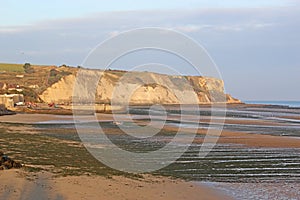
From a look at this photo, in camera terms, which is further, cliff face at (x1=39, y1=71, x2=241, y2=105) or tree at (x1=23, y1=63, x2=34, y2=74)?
tree at (x1=23, y1=63, x2=34, y2=74)

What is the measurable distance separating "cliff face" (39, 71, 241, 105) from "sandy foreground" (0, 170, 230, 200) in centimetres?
7604

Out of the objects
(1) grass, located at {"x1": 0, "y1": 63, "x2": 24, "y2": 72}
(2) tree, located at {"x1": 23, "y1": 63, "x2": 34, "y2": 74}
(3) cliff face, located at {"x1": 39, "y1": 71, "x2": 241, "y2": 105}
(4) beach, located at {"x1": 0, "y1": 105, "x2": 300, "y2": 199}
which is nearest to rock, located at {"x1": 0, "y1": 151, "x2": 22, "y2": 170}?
(4) beach, located at {"x1": 0, "y1": 105, "x2": 300, "y2": 199}

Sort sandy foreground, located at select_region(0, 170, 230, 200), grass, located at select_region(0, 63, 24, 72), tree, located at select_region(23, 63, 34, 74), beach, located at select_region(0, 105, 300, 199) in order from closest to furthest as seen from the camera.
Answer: sandy foreground, located at select_region(0, 170, 230, 200) < beach, located at select_region(0, 105, 300, 199) < tree, located at select_region(23, 63, 34, 74) < grass, located at select_region(0, 63, 24, 72)

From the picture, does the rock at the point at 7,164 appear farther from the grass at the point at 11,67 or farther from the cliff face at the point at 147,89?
the grass at the point at 11,67

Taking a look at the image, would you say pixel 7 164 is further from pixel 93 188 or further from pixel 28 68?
pixel 28 68

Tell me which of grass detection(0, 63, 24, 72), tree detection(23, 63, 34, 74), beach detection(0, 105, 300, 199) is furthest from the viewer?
grass detection(0, 63, 24, 72)

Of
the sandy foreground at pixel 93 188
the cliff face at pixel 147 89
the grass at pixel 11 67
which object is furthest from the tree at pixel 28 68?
the sandy foreground at pixel 93 188

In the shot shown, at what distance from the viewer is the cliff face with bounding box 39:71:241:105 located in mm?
95188

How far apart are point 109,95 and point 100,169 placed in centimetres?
9727

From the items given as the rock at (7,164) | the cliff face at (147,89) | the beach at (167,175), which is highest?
the cliff face at (147,89)

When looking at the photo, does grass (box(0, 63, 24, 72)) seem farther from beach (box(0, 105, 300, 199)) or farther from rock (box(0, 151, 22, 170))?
rock (box(0, 151, 22, 170))

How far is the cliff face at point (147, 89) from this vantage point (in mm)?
95188

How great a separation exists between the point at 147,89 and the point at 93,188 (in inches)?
4522

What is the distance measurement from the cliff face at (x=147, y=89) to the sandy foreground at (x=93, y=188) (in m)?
76.0
